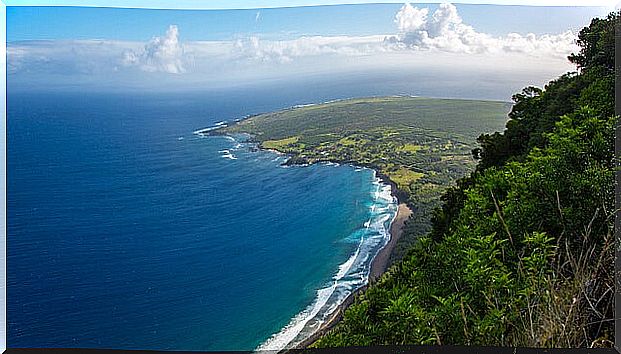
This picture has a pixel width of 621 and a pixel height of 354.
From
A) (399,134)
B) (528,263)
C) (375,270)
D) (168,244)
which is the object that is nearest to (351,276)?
(375,270)

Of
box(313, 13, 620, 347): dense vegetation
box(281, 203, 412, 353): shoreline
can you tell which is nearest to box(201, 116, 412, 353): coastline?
box(281, 203, 412, 353): shoreline

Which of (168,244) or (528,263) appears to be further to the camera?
(168,244)

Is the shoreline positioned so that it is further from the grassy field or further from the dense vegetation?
the dense vegetation

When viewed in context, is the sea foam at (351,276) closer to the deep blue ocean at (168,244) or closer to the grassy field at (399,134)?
the deep blue ocean at (168,244)

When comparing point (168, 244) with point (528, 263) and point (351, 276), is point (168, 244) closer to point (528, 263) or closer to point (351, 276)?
Answer: point (351, 276)

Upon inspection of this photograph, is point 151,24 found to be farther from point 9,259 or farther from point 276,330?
point 276,330
